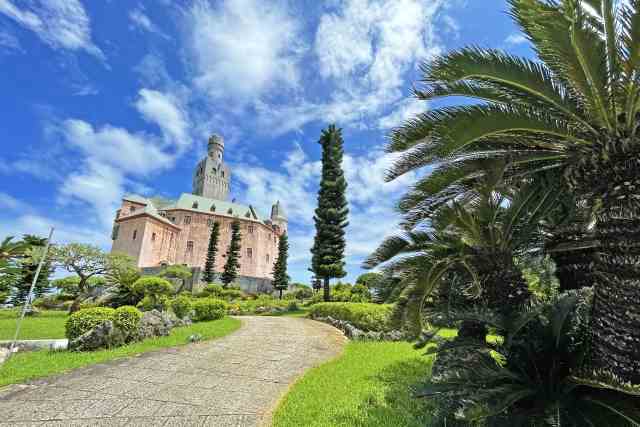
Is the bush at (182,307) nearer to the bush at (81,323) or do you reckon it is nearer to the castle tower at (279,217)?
the bush at (81,323)

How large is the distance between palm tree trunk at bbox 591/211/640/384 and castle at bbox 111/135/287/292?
34890 millimetres

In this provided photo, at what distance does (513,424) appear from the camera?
2742 mm

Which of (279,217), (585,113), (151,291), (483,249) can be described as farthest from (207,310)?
(279,217)

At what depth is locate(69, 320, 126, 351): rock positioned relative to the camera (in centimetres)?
730

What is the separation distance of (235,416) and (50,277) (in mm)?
25017

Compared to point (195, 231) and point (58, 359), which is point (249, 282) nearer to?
point (195, 231)

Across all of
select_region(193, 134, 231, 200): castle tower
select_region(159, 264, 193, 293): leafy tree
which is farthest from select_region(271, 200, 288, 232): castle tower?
select_region(159, 264, 193, 293): leafy tree

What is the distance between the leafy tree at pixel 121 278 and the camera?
672 inches

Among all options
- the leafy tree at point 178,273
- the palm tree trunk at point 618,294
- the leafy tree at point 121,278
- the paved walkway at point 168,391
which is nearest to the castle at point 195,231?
the leafy tree at point 178,273

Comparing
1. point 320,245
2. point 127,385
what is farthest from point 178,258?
point 127,385

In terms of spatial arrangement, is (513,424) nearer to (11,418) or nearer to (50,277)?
(11,418)

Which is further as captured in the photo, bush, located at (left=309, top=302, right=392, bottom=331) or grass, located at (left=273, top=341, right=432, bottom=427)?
bush, located at (left=309, top=302, right=392, bottom=331)

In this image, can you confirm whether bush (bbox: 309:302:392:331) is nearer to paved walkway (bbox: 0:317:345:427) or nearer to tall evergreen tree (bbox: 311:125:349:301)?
paved walkway (bbox: 0:317:345:427)

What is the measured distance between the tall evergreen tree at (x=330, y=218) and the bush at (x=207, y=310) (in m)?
7.30
